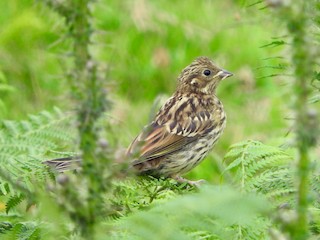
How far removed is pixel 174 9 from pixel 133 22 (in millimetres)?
521

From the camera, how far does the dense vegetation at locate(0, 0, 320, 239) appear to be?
8.19 ft

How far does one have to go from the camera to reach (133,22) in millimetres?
10641

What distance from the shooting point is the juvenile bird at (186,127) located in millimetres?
6129

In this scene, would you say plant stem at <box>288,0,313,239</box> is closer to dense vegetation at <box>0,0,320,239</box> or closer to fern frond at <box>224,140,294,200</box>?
dense vegetation at <box>0,0,320,239</box>

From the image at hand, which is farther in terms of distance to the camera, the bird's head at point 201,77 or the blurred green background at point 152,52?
the blurred green background at point 152,52

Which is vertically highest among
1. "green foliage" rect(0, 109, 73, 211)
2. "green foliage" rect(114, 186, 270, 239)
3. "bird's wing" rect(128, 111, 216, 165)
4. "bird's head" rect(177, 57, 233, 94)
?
"bird's head" rect(177, 57, 233, 94)

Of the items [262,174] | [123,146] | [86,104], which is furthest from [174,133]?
[86,104]

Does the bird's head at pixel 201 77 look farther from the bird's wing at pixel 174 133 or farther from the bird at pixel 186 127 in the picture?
the bird's wing at pixel 174 133

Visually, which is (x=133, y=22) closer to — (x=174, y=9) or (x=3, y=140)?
(x=174, y=9)

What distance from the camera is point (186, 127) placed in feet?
21.4

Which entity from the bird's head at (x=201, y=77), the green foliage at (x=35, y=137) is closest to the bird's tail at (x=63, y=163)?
the green foliage at (x=35, y=137)

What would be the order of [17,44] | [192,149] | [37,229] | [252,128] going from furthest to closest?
[17,44] < [252,128] < [192,149] < [37,229]

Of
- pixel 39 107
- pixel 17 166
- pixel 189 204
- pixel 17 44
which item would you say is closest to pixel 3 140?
pixel 17 166

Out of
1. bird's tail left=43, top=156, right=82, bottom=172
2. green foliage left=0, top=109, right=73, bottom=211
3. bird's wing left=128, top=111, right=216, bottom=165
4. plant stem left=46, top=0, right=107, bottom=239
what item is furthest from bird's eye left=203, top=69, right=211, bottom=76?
plant stem left=46, top=0, right=107, bottom=239
